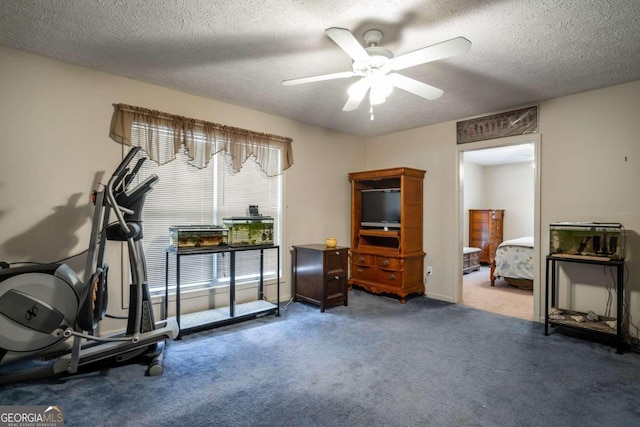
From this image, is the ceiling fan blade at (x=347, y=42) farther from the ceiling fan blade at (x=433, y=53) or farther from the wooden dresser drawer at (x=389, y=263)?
the wooden dresser drawer at (x=389, y=263)

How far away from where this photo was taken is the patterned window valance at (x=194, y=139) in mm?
3059

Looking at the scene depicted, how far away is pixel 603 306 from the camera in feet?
10.6

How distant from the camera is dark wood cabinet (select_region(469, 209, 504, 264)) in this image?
7496 mm

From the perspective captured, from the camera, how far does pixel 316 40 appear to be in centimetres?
238

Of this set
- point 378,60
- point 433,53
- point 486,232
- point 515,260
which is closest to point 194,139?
point 378,60

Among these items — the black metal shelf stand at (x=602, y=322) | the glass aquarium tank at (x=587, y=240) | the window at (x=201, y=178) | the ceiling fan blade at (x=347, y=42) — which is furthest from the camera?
the window at (x=201, y=178)

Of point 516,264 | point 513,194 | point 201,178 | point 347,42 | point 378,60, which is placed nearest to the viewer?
point 347,42

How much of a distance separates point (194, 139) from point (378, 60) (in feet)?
7.07

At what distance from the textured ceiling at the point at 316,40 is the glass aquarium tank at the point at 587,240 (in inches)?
52.1

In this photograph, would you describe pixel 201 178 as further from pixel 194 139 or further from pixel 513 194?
pixel 513 194

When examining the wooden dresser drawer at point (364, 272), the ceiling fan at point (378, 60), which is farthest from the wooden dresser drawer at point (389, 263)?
the ceiling fan at point (378, 60)

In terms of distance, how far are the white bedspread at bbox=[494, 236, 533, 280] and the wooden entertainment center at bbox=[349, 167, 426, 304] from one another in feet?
5.19

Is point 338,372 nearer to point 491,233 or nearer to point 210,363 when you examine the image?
point 210,363

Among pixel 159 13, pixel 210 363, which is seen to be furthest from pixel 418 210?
pixel 159 13
